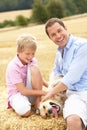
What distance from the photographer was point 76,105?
4.91 m

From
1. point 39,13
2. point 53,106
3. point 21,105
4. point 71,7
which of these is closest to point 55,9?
point 39,13

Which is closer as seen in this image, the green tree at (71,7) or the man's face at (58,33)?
→ the man's face at (58,33)

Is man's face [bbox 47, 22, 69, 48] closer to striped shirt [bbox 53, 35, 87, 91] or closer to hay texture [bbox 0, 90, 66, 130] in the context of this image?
striped shirt [bbox 53, 35, 87, 91]

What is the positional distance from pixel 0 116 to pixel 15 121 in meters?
0.32

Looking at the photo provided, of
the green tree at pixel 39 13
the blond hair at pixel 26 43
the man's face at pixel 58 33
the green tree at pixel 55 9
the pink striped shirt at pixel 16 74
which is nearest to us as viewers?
the man's face at pixel 58 33

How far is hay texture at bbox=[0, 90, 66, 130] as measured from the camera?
16.4 feet

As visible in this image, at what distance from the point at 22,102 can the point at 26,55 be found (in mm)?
571

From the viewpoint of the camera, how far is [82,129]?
15.6 ft

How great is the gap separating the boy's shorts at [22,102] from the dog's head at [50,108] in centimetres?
20

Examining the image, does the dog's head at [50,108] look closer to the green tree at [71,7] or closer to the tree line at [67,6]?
the tree line at [67,6]

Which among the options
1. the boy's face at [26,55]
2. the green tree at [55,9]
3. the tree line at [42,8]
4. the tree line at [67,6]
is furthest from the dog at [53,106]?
the tree line at [67,6]

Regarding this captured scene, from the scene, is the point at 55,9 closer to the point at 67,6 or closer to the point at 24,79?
the point at 67,6

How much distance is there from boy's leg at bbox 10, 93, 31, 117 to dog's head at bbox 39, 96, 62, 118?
185mm

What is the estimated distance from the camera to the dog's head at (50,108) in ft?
16.7
